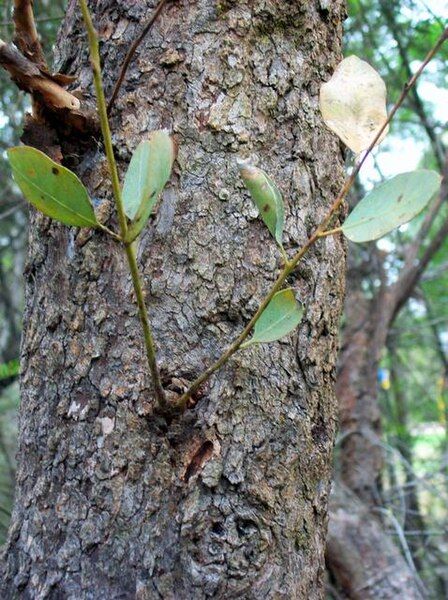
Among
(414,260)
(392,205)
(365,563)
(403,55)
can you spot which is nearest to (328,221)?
(392,205)

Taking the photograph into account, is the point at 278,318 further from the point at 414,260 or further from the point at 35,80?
the point at 414,260

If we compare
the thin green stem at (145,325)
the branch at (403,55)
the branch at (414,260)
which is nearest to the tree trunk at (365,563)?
the branch at (414,260)

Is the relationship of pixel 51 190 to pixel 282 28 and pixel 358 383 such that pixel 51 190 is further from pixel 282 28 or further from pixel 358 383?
pixel 358 383

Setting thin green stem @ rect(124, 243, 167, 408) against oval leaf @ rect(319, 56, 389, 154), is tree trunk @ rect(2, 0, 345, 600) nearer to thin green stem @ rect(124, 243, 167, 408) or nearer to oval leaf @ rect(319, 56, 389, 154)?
thin green stem @ rect(124, 243, 167, 408)

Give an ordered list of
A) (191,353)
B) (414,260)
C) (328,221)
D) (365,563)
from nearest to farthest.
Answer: (328,221) → (191,353) → (365,563) → (414,260)

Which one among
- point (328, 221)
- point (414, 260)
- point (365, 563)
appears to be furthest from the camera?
point (414, 260)

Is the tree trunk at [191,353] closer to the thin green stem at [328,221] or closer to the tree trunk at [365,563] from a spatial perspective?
the thin green stem at [328,221]
